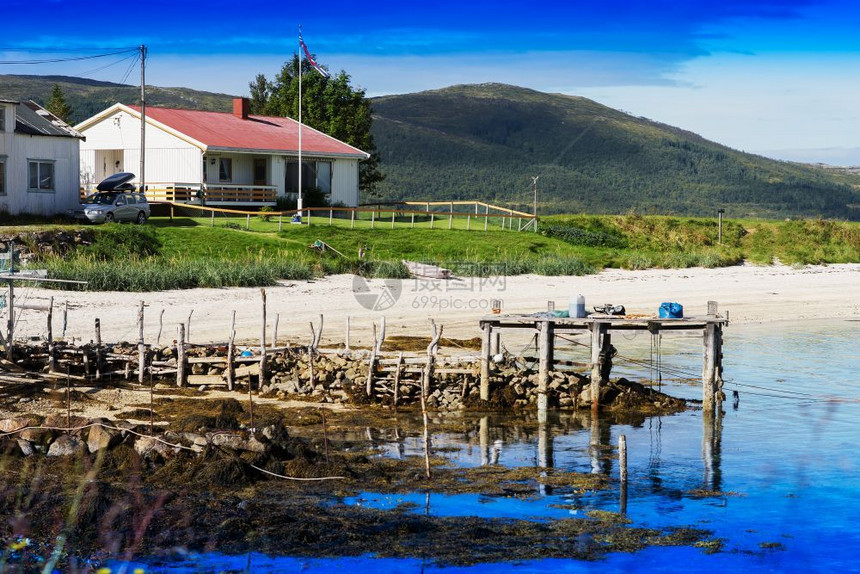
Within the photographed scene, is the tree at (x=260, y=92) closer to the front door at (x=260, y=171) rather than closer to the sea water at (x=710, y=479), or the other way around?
the front door at (x=260, y=171)

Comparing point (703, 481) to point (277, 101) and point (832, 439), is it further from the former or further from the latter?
point (277, 101)

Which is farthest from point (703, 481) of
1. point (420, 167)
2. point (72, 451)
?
point (420, 167)

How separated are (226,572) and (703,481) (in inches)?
371

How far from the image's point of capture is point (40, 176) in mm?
48812

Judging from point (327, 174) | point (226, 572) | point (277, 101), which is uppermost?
point (277, 101)

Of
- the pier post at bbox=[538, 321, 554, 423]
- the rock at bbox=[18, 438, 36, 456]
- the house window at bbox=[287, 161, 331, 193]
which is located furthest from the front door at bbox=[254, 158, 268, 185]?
the rock at bbox=[18, 438, 36, 456]

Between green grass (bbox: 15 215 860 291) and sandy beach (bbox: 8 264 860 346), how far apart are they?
91cm

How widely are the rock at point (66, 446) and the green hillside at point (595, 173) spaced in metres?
105

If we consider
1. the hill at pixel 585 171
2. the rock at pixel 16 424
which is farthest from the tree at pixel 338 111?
the rock at pixel 16 424

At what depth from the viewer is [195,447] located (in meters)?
19.5

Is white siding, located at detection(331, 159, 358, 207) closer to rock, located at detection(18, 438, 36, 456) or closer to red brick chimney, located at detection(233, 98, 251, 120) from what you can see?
red brick chimney, located at detection(233, 98, 251, 120)

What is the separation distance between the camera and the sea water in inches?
651

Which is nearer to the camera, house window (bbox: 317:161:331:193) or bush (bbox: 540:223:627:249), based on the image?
bush (bbox: 540:223:627:249)

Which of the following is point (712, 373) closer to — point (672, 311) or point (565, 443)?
point (672, 311)
